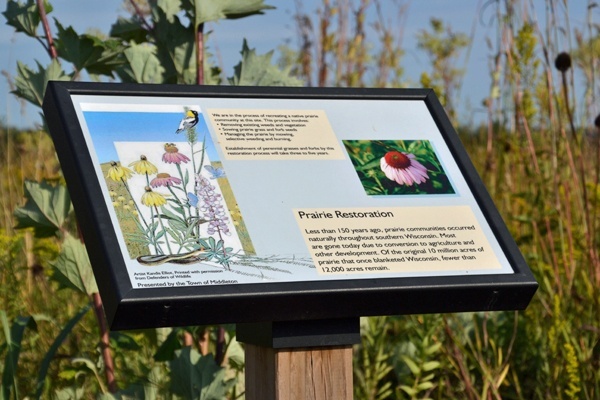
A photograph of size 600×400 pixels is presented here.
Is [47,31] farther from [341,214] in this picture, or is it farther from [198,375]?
[341,214]

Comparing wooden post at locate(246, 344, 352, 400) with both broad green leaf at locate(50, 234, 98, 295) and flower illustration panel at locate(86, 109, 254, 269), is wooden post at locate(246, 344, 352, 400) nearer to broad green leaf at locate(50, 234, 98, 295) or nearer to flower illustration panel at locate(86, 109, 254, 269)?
flower illustration panel at locate(86, 109, 254, 269)

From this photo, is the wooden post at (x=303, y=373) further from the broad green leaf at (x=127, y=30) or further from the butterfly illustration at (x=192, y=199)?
the broad green leaf at (x=127, y=30)

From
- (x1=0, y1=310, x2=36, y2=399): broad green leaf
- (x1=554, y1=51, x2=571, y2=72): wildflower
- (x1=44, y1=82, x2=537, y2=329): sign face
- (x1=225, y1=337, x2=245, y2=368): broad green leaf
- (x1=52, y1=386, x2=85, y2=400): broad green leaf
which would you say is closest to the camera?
(x1=44, y1=82, x2=537, y2=329): sign face

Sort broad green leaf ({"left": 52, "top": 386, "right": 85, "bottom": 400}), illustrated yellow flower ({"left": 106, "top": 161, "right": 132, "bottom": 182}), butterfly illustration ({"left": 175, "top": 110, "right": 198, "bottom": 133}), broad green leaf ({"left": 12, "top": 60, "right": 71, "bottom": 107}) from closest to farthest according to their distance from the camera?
illustrated yellow flower ({"left": 106, "top": 161, "right": 132, "bottom": 182}) → butterfly illustration ({"left": 175, "top": 110, "right": 198, "bottom": 133}) → broad green leaf ({"left": 12, "top": 60, "right": 71, "bottom": 107}) → broad green leaf ({"left": 52, "top": 386, "right": 85, "bottom": 400})

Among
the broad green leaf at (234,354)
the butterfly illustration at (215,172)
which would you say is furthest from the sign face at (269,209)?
the broad green leaf at (234,354)

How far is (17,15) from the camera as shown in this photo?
2432 millimetres

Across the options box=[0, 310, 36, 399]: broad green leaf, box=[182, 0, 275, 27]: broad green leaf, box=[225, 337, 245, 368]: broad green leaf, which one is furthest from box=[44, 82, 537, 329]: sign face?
box=[225, 337, 245, 368]: broad green leaf

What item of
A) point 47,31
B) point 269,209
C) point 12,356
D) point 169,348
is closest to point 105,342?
point 169,348

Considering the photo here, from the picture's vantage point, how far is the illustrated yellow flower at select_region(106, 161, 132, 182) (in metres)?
1.68

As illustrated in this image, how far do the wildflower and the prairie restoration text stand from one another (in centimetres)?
153

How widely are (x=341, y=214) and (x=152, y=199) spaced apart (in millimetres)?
350

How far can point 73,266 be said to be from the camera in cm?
234

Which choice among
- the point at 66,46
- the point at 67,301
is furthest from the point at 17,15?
the point at 67,301

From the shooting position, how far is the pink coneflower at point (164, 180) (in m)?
1.71
